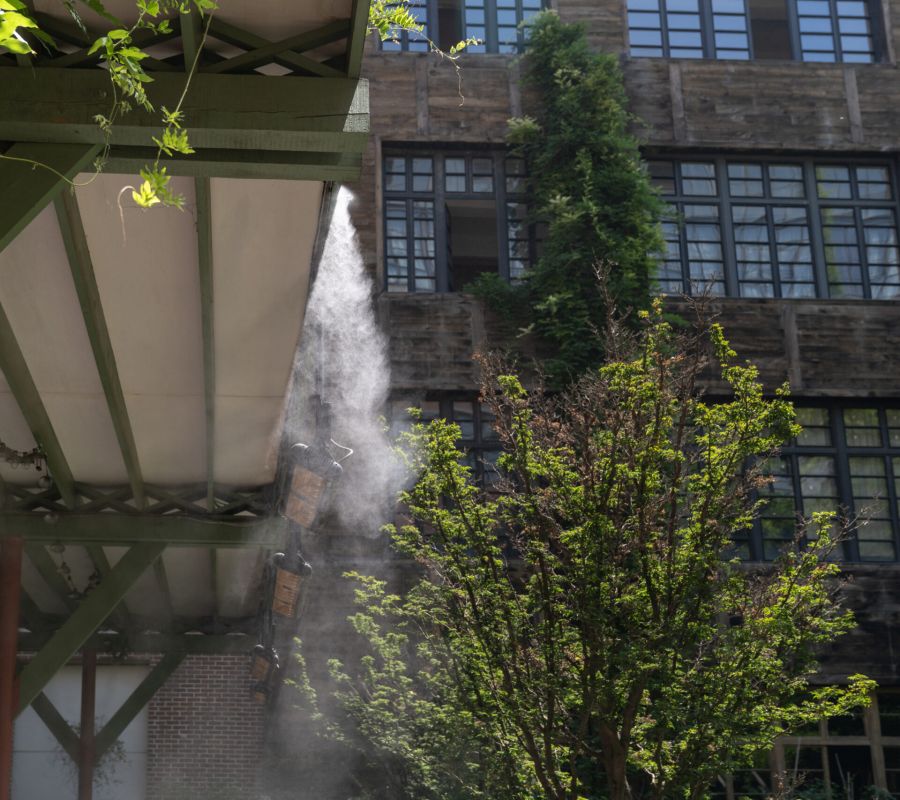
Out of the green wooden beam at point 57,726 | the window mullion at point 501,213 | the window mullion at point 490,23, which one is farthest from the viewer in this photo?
the window mullion at point 490,23

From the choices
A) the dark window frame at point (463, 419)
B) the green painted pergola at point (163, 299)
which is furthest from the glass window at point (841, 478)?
the green painted pergola at point (163, 299)

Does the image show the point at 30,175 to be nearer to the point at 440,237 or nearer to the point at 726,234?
the point at 440,237

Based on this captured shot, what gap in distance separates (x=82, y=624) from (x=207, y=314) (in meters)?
2.92

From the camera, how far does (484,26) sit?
15.6 m

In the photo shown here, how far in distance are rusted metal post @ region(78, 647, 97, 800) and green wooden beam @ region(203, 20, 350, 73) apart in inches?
347

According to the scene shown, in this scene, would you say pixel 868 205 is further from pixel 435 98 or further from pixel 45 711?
pixel 45 711

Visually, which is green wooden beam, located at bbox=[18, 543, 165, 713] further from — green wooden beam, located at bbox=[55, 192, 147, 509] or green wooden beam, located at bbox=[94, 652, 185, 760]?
green wooden beam, located at bbox=[94, 652, 185, 760]

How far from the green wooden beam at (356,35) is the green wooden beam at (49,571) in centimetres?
521

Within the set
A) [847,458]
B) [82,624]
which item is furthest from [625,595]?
[847,458]

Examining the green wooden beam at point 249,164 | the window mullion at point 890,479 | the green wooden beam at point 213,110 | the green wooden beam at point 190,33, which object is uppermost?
the window mullion at point 890,479

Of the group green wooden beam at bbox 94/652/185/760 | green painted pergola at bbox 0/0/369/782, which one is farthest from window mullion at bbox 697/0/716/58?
green wooden beam at bbox 94/652/185/760

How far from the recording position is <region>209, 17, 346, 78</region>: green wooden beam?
4242mm

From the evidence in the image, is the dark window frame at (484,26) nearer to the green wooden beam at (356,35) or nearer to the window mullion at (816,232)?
the window mullion at (816,232)

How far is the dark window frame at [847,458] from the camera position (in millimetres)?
14195
